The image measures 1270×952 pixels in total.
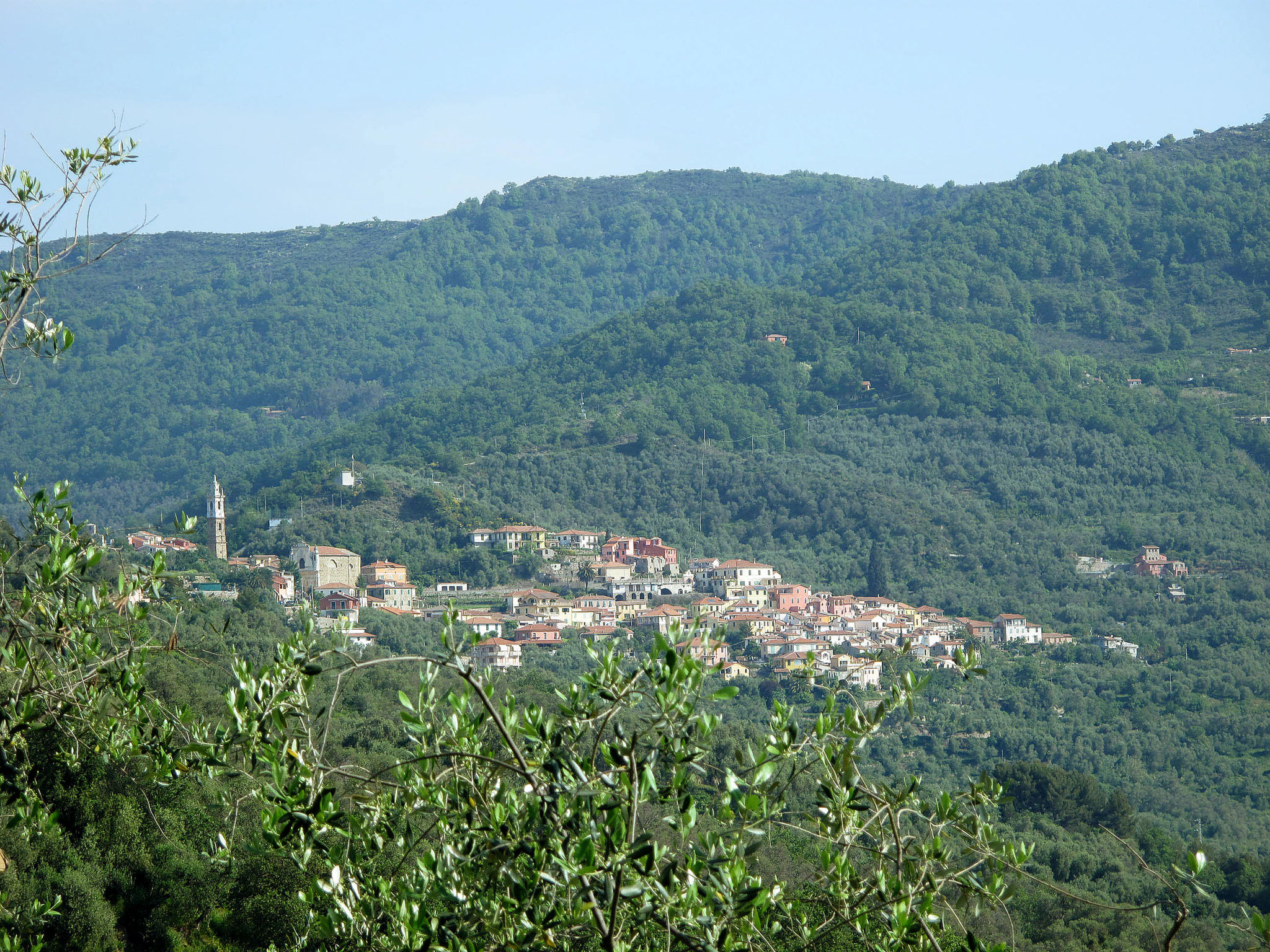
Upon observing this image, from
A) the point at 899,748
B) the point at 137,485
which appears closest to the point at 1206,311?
the point at 899,748

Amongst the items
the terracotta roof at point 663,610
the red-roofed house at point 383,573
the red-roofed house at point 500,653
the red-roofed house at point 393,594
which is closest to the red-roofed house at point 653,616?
the terracotta roof at point 663,610

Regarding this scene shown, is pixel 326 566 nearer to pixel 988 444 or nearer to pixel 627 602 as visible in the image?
pixel 627 602

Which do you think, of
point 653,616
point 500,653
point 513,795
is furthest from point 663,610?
point 513,795

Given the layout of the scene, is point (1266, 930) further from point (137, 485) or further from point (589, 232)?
point (589, 232)

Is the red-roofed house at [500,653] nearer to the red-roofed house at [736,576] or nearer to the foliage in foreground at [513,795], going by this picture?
the red-roofed house at [736,576]

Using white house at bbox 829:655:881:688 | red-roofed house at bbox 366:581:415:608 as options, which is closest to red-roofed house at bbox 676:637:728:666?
white house at bbox 829:655:881:688

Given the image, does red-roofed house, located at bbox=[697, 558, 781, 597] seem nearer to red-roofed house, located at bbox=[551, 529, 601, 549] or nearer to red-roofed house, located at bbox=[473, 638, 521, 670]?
red-roofed house, located at bbox=[551, 529, 601, 549]
